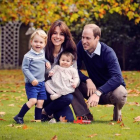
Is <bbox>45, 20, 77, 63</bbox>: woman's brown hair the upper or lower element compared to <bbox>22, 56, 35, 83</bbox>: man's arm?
upper

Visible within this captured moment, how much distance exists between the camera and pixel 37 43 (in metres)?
5.75

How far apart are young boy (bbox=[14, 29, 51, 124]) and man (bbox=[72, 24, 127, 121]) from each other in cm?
63

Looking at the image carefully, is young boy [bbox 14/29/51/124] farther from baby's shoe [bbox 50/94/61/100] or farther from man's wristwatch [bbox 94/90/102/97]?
man's wristwatch [bbox 94/90/102/97]

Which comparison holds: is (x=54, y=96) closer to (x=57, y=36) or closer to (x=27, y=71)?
(x=27, y=71)

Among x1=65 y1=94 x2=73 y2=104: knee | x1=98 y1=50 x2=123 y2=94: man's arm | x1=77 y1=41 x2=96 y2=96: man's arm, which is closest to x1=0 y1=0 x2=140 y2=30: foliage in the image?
x1=77 y1=41 x2=96 y2=96: man's arm

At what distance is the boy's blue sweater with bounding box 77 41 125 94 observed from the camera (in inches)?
229

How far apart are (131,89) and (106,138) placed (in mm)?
6157

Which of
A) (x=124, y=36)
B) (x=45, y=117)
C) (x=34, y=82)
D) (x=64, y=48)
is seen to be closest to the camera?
(x=34, y=82)

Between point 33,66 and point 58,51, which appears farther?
point 58,51

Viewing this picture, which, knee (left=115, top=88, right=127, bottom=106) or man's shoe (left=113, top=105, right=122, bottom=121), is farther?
man's shoe (left=113, top=105, right=122, bottom=121)

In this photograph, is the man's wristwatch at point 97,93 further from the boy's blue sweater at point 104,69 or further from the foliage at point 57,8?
the foliage at point 57,8

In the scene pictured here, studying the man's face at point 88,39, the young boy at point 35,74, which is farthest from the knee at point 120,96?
the young boy at point 35,74

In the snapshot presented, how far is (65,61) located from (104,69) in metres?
0.61

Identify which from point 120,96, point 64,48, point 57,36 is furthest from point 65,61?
point 120,96
